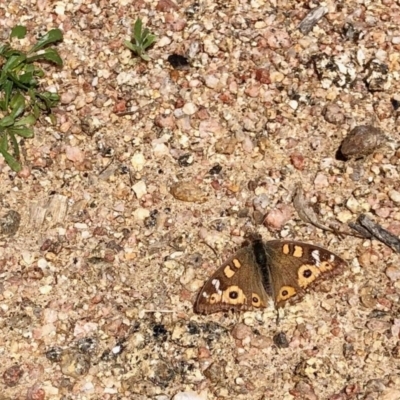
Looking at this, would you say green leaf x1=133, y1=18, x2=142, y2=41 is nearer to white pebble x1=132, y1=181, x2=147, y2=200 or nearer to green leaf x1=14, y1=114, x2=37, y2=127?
green leaf x1=14, y1=114, x2=37, y2=127

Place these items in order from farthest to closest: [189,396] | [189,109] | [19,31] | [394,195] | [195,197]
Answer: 1. [19,31]
2. [189,109]
3. [195,197]
4. [394,195]
5. [189,396]

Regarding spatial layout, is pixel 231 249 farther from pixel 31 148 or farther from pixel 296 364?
pixel 31 148

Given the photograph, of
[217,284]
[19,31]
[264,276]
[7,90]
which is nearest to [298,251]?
[264,276]

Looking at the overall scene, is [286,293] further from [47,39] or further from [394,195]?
[47,39]

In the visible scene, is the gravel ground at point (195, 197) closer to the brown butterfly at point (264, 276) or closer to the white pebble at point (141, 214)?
the white pebble at point (141, 214)

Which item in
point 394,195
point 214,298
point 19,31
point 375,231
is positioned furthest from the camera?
point 19,31

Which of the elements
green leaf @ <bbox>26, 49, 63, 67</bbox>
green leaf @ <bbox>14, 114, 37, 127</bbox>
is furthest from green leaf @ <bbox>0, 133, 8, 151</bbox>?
green leaf @ <bbox>26, 49, 63, 67</bbox>
